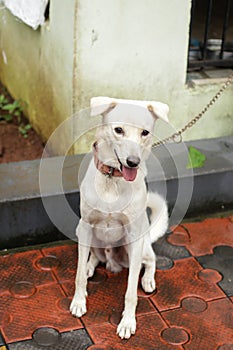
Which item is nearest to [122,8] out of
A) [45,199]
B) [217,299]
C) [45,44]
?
[45,44]

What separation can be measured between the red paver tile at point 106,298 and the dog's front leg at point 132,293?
0.10 m

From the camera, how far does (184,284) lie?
3736 mm

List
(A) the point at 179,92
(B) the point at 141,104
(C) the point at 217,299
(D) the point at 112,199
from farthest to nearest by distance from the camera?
1. (A) the point at 179,92
2. (C) the point at 217,299
3. (D) the point at 112,199
4. (B) the point at 141,104

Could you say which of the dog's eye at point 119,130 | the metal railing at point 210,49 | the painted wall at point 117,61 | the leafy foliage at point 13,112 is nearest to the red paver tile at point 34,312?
the painted wall at point 117,61

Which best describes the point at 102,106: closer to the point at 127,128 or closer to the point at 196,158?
the point at 127,128

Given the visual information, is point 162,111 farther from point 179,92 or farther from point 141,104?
point 179,92

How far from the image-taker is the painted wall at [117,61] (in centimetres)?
407

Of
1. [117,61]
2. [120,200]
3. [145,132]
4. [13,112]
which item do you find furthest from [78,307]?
[13,112]

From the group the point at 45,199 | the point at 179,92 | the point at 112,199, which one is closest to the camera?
the point at 112,199

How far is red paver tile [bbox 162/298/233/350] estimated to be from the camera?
3305 millimetres

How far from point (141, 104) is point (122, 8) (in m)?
1.34

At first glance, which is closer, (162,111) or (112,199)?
(162,111)

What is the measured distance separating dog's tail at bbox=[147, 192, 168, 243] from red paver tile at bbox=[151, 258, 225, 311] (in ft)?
0.70

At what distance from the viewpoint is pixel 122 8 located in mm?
4047
